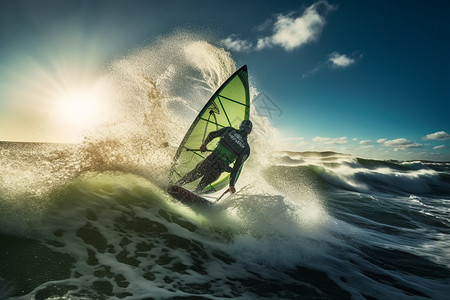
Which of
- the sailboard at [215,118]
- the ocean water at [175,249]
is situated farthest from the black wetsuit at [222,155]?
the ocean water at [175,249]

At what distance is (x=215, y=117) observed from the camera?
8.60 m

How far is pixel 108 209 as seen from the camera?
14.9ft

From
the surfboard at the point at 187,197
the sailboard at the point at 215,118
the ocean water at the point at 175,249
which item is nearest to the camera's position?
the ocean water at the point at 175,249

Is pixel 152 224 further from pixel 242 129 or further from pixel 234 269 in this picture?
pixel 242 129

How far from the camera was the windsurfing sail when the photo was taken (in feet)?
26.5

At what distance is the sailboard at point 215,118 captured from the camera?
8.04m

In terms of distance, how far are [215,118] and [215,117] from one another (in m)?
0.04

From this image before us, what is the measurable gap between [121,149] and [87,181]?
1902mm

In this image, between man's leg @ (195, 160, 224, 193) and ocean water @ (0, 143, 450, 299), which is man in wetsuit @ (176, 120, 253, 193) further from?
ocean water @ (0, 143, 450, 299)

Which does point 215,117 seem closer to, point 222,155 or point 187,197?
point 222,155

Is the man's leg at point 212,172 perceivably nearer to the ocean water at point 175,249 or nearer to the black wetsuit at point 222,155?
the black wetsuit at point 222,155

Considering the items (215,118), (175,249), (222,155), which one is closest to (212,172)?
(222,155)

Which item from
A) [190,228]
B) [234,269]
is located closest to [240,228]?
[190,228]

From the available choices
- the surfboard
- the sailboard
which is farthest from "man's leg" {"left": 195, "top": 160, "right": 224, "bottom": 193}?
the surfboard
